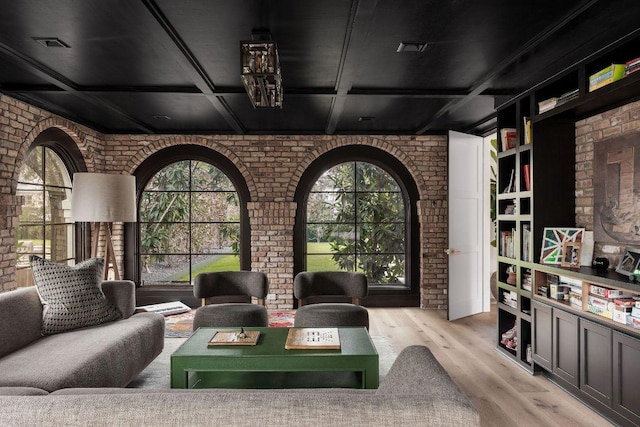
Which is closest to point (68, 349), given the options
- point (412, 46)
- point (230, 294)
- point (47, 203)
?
point (230, 294)

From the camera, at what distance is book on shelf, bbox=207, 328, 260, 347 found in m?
3.03

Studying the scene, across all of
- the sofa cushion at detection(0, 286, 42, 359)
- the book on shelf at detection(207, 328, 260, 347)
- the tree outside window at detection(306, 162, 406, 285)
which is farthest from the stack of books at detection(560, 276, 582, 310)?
the sofa cushion at detection(0, 286, 42, 359)

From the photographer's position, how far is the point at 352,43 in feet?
10.6

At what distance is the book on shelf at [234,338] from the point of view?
303cm

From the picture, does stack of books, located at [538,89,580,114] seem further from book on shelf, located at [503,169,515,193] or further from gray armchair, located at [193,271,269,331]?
gray armchair, located at [193,271,269,331]

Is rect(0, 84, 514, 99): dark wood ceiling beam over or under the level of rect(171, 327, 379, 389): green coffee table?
over

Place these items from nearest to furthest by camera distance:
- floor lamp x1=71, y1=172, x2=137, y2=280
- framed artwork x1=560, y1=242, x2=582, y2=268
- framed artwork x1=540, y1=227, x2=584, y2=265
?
1. framed artwork x1=560, y1=242, x2=582, y2=268
2. framed artwork x1=540, y1=227, x2=584, y2=265
3. floor lamp x1=71, y1=172, x2=137, y2=280


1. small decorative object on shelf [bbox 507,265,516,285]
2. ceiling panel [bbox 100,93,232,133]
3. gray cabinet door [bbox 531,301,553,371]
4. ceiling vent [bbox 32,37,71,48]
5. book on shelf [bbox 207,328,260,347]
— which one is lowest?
gray cabinet door [bbox 531,301,553,371]

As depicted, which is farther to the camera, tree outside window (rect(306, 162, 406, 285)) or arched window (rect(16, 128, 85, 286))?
tree outside window (rect(306, 162, 406, 285))

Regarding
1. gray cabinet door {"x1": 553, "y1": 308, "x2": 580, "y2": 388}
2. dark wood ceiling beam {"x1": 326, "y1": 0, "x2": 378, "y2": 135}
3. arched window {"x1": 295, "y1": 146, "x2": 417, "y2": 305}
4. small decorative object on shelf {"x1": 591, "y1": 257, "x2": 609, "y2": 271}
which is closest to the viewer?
dark wood ceiling beam {"x1": 326, "y1": 0, "x2": 378, "y2": 135}

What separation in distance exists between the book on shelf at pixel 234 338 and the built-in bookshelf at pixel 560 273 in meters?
2.36

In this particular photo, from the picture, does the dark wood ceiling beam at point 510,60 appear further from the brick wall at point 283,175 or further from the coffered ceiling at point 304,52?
the brick wall at point 283,175

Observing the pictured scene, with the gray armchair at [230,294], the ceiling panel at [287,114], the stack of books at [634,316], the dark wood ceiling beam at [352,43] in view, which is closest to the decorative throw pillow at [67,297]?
the gray armchair at [230,294]

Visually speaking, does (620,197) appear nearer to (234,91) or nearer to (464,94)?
(464,94)
